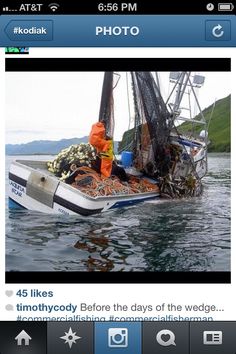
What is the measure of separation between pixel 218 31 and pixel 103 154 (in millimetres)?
1145

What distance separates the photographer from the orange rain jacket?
11.9 ft

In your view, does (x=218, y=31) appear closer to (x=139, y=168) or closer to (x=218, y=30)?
(x=218, y=30)

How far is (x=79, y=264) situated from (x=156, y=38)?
122 cm

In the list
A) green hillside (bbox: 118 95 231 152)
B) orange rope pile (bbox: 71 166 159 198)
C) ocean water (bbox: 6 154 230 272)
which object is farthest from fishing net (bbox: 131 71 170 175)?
ocean water (bbox: 6 154 230 272)

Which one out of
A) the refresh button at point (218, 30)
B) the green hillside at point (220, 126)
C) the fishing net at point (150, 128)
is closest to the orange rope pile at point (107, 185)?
the fishing net at point (150, 128)

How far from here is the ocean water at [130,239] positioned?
3.27 m

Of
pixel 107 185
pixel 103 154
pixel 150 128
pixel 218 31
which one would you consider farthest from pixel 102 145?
pixel 218 31

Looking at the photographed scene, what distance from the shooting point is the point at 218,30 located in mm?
3152

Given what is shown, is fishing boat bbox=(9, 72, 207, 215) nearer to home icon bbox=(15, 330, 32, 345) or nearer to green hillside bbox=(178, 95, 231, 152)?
green hillside bbox=(178, 95, 231, 152)

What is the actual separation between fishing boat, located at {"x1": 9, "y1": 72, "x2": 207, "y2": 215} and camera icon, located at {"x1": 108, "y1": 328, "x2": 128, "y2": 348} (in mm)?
771
